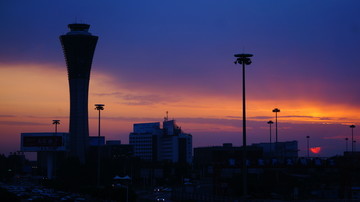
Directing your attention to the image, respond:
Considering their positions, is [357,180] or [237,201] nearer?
[237,201]

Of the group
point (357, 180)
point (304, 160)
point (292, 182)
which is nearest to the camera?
point (304, 160)

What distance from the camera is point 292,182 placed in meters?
148

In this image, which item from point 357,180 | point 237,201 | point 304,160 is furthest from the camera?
point 357,180

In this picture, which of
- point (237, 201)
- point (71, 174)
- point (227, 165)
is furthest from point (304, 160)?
point (71, 174)

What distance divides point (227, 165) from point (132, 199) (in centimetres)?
2350

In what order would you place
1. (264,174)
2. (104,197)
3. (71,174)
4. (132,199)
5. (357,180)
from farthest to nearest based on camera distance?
(71,174) < (357,180) < (264,174) < (104,197) < (132,199)

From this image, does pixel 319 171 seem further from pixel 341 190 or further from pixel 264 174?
pixel 341 190

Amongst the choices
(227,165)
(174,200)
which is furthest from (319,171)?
(174,200)

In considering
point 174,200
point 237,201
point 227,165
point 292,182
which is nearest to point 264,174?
point 292,182

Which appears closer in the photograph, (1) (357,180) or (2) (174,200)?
(2) (174,200)

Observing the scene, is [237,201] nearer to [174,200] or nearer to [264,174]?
[174,200]

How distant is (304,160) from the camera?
426 feet

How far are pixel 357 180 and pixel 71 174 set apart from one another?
81.0 m

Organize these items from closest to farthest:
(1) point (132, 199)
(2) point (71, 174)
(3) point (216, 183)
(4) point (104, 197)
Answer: (1) point (132, 199), (4) point (104, 197), (3) point (216, 183), (2) point (71, 174)
